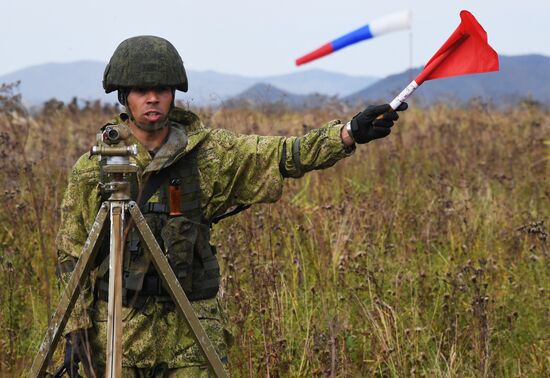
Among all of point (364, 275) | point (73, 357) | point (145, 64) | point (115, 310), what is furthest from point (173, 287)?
point (364, 275)

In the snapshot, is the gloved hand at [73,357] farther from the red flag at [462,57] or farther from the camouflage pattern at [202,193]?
the red flag at [462,57]

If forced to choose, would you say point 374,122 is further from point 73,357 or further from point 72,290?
point 73,357

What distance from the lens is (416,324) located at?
3.72m

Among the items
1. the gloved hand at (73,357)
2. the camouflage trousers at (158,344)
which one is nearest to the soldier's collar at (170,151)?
the camouflage trousers at (158,344)

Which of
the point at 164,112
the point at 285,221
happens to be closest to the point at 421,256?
the point at 285,221

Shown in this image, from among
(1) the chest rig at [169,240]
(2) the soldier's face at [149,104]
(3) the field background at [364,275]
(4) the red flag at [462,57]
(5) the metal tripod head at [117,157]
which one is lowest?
(3) the field background at [364,275]

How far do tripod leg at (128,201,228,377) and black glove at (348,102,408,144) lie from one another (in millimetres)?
738

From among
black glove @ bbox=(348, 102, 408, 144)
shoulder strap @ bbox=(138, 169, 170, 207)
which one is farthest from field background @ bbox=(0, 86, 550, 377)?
black glove @ bbox=(348, 102, 408, 144)

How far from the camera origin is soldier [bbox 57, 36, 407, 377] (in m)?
2.67

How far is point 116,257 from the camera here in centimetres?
210

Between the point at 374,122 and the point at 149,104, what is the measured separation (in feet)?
2.45

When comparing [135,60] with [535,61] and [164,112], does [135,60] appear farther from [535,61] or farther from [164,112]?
[535,61]

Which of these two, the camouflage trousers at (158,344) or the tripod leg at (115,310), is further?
the camouflage trousers at (158,344)

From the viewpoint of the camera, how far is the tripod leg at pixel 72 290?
2.32 meters
